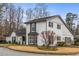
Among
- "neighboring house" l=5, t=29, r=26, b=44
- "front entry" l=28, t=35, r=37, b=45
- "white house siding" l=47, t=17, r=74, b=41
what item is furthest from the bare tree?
"white house siding" l=47, t=17, r=74, b=41

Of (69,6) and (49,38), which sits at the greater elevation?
(69,6)

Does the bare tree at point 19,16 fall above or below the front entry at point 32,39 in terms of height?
above

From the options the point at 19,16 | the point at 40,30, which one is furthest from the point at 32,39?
the point at 19,16

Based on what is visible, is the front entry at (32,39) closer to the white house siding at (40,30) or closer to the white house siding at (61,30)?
the white house siding at (40,30)

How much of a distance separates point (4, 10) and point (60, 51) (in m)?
1.05

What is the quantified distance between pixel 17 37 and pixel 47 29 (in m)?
0.47

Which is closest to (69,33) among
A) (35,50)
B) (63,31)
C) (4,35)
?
(63,31)

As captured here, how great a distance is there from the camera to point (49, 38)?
5.82 meters

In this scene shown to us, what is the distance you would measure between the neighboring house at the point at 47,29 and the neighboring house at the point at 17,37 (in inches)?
2.4

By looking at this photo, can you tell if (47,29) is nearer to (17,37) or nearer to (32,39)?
(32,39)

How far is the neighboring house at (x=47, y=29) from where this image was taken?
19.0 feet

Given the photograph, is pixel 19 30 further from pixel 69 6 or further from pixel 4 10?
pixel 69 6

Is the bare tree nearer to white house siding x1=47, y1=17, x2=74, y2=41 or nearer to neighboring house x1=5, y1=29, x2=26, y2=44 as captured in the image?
neighboring house x1=5, y1=29, x2=26, y2=44

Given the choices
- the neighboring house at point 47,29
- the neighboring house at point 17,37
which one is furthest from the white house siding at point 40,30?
the neighboring house at point 17,37
